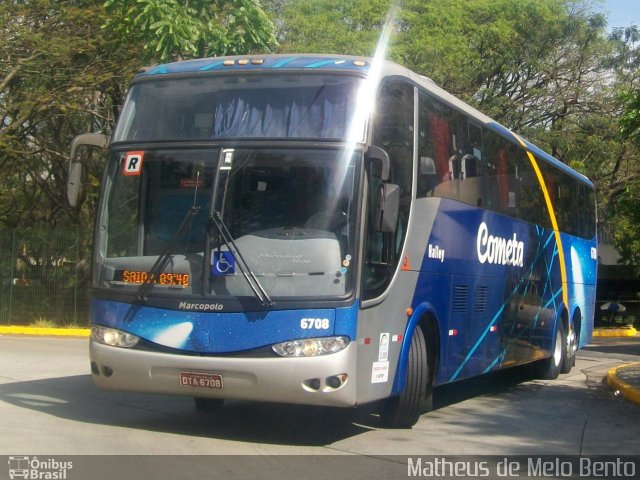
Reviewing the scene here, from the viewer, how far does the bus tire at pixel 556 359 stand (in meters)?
15.1

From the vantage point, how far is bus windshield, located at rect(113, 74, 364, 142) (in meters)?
8.38

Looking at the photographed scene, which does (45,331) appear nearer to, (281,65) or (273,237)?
(281,65)

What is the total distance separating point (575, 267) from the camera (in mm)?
16656

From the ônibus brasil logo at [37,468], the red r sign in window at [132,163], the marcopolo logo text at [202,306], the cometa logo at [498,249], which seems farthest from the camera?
the cometa logo at [498,249]

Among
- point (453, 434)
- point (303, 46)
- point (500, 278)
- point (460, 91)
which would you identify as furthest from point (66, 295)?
point (453, 434)

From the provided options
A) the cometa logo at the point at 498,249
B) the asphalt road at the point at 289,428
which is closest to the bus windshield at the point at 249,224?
the asphalt road at the point at 289,428

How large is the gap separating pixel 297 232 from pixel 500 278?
489 cm

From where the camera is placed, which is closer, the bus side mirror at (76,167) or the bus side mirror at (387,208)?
the bus side mirror at (387,208)

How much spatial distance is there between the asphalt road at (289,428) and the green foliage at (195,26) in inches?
270

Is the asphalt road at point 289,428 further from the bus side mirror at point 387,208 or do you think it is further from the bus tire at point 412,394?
the bus side mirror at point 387,208

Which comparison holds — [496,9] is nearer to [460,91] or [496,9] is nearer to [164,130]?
[460,91]

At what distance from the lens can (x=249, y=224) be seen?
27.0ft

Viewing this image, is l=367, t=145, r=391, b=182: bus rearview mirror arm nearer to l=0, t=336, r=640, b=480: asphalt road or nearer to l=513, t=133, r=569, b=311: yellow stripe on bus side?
l=0, t=336, r=640, b=480: asphalt road

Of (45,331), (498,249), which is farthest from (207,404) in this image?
(45,331)
